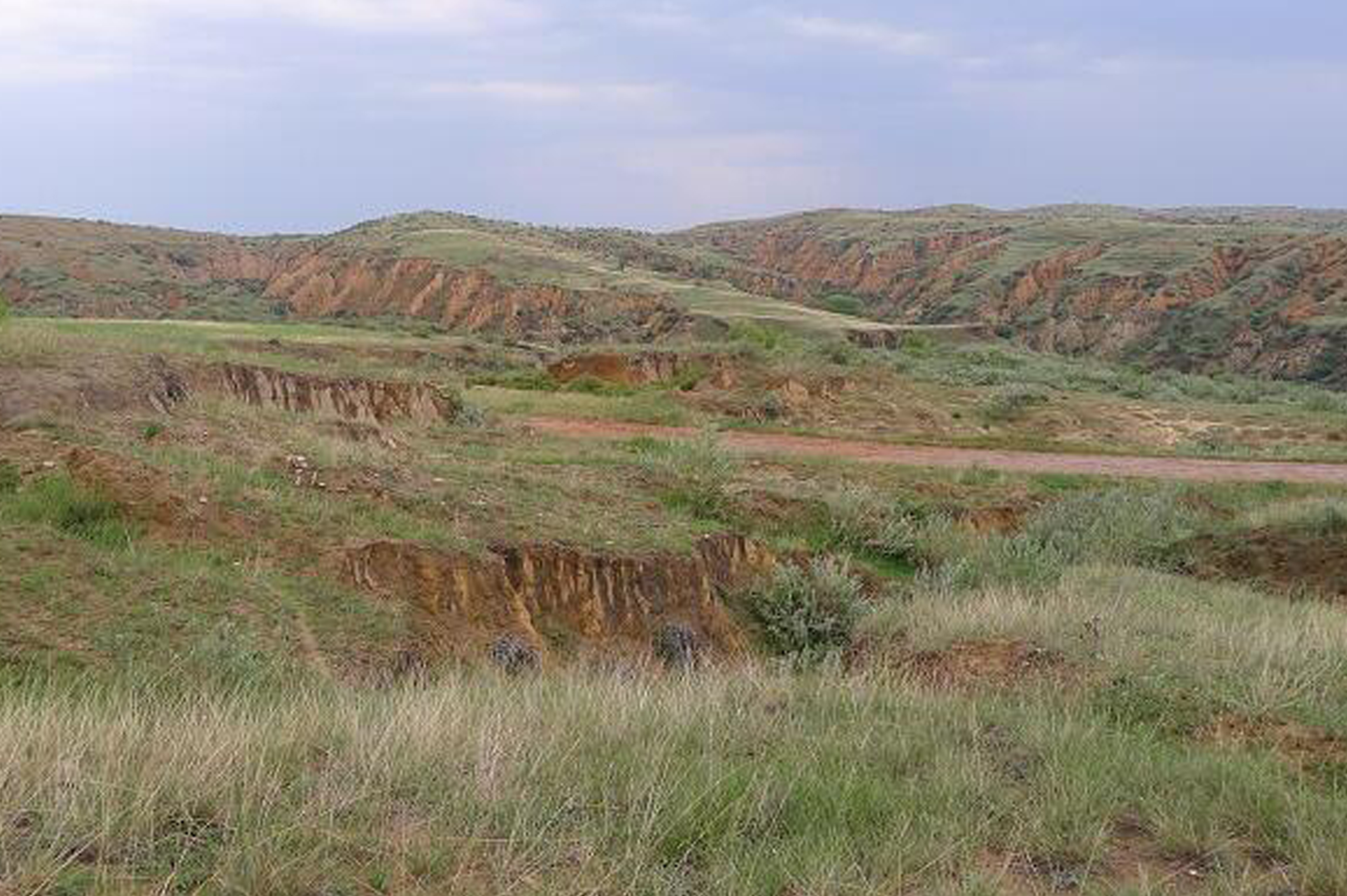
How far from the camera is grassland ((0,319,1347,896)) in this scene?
14.1 ft

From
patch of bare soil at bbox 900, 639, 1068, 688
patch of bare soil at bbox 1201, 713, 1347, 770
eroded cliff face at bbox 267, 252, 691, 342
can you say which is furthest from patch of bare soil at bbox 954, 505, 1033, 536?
eroded cliff face at bbox 267, 252, 691, 342

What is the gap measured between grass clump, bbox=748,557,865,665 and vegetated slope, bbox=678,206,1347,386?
4551 cm

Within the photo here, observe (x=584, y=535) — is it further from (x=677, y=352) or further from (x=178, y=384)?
(x=677, y=352)

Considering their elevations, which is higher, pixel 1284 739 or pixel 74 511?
pixel 74 511

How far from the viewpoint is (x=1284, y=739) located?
6.88 m

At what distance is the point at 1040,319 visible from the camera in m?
72.0

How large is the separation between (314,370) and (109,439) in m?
12.8

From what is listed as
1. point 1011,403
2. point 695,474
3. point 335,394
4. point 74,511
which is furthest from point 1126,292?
point 74,511

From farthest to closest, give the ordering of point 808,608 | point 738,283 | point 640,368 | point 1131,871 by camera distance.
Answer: point 738,283, point 640,368, point 808,608, point 1131,871

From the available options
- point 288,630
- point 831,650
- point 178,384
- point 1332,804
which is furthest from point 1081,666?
point 178,384

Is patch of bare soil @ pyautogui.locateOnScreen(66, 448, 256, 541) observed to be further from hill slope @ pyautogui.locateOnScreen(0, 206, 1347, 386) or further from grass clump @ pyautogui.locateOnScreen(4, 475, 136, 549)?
hill slope @ pyautogui.locateOnScreen(0, 206, 1347, 386)

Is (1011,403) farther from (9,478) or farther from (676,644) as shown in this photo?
(9,478)

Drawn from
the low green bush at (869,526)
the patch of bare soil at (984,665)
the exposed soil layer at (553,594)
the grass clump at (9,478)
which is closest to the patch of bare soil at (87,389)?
the grass clump at (9,478)

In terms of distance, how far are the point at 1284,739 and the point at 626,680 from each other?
11.8ft
